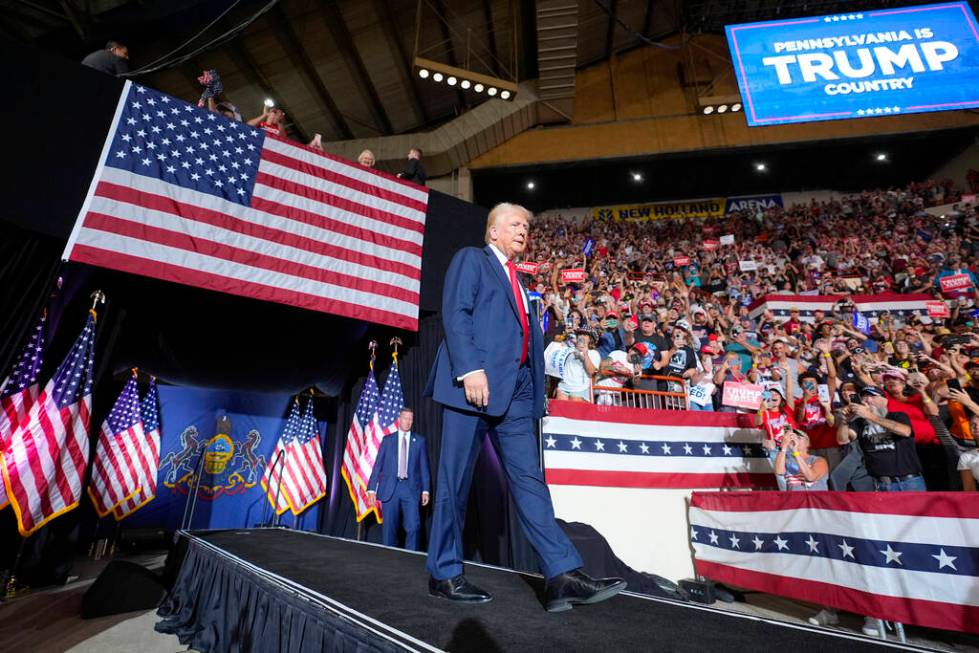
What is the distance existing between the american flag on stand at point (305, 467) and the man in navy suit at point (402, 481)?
2122 millimetres

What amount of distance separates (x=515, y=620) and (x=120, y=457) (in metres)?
6.68

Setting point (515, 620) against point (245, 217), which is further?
point (245, 217)

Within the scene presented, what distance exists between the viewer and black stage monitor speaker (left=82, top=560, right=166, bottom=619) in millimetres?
3264

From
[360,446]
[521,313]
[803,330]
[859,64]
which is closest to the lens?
[521,313]

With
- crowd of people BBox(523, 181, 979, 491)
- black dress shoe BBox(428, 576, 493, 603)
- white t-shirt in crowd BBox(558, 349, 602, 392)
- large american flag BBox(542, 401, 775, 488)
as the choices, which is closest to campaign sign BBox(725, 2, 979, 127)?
crowd of people BBox(523, 181, 979, 491)

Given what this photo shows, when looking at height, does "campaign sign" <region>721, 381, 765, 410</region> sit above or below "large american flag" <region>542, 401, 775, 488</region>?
above

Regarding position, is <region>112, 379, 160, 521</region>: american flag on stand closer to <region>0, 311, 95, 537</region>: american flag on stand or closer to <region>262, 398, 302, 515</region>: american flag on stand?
<region>262, 398, 302, 515</region>: american flag on stand

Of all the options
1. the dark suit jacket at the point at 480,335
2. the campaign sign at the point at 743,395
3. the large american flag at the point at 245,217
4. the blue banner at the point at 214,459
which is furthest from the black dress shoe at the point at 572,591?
the blue banner at the point at 214,459

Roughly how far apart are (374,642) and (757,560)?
4099mm

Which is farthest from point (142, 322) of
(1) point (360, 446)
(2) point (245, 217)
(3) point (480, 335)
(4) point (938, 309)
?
(4) point (938, 309)

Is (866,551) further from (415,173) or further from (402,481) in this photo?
(415,173)

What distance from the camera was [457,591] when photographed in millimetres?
1613

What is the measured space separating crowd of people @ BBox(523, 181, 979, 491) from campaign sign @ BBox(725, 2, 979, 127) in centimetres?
322

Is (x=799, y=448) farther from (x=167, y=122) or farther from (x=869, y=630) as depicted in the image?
(x=167, y=122)
